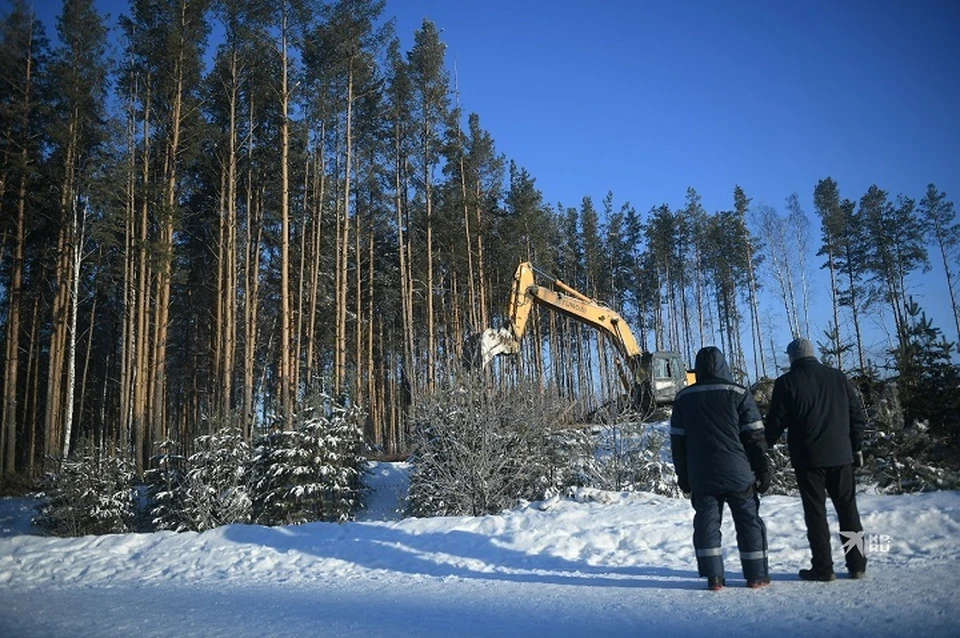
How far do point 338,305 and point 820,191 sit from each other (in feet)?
111

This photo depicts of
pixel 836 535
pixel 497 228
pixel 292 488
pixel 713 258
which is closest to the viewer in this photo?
pixel 836 535

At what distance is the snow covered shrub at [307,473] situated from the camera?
13812 mm

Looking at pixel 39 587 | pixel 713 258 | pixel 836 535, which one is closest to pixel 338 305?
pixel 39 587

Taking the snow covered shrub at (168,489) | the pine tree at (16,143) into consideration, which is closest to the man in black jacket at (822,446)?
the snow covered shrub at (168,489)

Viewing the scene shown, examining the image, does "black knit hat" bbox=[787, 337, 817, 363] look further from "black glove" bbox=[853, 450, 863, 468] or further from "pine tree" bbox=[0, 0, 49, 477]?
"pine tree" bbox=[0, 0, 49, 477]

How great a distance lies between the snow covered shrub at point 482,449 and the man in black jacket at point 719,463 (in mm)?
6313

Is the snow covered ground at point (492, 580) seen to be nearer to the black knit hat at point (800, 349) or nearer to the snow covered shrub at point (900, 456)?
the black knit hat at point (800, 349)

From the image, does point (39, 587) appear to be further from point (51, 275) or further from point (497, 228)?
point (497, 228)

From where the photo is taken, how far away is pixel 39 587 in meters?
7.00

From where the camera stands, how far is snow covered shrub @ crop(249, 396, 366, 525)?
13.8 m

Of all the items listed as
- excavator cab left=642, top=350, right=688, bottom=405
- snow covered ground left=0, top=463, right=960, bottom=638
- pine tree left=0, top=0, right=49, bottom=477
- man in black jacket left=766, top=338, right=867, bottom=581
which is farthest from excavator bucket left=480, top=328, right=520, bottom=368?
pine tree left=0, top=0, right=49, bottom=477

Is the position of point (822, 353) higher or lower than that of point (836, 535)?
higher

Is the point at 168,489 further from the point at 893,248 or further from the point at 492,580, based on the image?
the point at 893,248

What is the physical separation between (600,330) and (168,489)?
1319 centimetres
